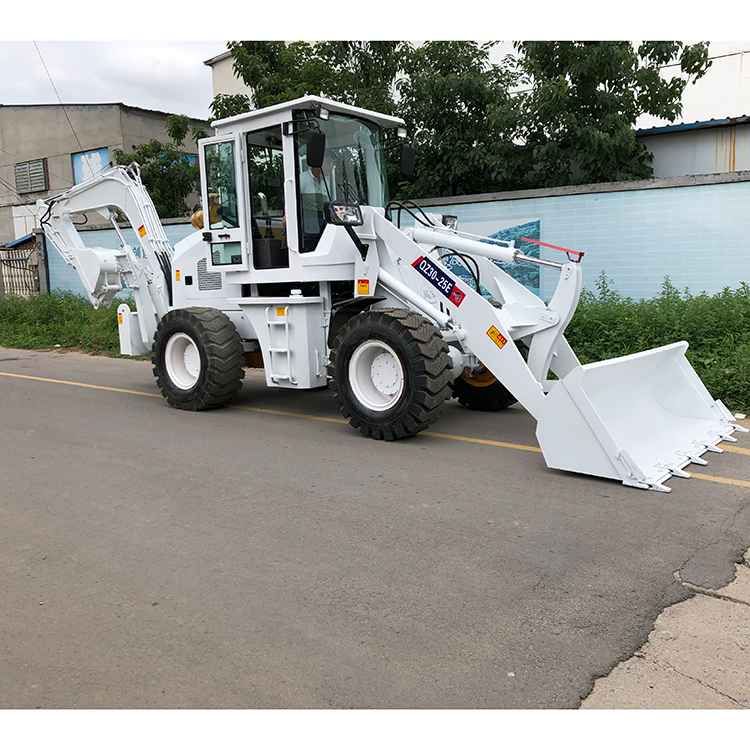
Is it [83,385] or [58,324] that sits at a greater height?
[58,324]

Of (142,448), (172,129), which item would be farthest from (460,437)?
(172,129)

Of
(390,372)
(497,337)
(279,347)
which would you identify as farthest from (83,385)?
(497,337)

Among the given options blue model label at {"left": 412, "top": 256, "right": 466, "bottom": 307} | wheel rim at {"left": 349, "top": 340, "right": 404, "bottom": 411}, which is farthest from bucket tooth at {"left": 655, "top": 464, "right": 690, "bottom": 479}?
wheel rim at {"left": 349, "top": 340, "right": 404, "bottom": 411}

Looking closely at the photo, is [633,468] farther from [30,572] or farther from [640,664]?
[30,572]

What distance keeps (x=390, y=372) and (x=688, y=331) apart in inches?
179

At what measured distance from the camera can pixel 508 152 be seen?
13312 millimetres

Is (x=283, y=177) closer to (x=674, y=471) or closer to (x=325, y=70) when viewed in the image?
(x=674, y=471)

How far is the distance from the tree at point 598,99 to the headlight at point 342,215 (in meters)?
6.21

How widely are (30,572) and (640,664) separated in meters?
3.27

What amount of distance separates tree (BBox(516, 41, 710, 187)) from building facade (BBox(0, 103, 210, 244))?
44.8 feet

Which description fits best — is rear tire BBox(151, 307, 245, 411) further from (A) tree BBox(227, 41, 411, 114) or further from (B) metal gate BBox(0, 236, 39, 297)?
(B) metal gate BBox(0, 236, 39, 297)

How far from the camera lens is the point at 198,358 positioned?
8359mm

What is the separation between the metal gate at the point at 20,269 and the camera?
19969 mm

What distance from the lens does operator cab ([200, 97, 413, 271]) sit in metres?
7.42
